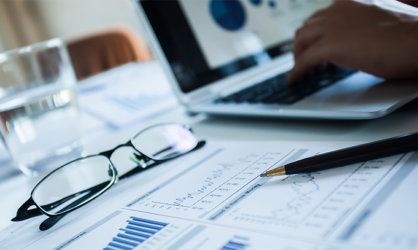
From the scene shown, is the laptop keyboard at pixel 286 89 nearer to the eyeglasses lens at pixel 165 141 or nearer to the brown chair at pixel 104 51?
the eyeglasses lens at pixel 165 141

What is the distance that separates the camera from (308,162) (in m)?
0.27

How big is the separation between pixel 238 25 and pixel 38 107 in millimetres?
388

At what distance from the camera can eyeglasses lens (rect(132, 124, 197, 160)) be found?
1.38ft

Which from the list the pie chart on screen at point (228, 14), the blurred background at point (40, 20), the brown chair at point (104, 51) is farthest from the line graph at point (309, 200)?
the blurred background at point (40, 20)

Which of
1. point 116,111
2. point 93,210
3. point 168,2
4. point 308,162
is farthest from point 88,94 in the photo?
point 308,162

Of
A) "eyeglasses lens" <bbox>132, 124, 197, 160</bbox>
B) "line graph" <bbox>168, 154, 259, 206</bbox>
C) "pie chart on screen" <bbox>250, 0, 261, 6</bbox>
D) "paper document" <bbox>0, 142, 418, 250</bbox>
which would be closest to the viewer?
"paper document" <bbox>0, 142, 418, 250</bbox>

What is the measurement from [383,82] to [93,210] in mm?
352

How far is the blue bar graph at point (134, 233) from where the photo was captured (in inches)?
9.4

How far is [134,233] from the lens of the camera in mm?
252

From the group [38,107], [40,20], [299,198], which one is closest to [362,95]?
[299,198]

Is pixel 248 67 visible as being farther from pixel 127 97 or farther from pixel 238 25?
pixel 127 97

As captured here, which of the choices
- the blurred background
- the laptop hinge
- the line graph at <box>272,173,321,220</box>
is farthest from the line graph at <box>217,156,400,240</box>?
the blurred background

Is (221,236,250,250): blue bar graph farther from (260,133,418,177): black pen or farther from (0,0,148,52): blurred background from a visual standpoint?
(0,0,148,52): blurred background

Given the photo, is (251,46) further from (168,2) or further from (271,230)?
(271,230)
